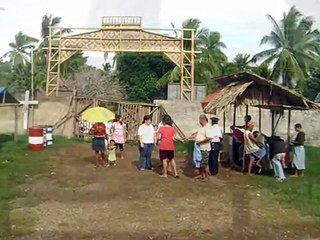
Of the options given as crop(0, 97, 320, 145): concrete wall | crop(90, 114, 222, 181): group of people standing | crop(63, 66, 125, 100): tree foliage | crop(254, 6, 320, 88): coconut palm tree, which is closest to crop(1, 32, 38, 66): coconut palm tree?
crop(63, 66, 125, 100): tree foliage

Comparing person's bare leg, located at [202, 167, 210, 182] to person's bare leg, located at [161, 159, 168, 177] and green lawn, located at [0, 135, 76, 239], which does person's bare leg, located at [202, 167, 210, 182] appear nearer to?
person's bare leg, located at [161, 159, 168, 177]

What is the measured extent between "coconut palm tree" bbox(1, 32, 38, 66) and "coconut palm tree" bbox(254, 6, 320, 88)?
2192 centimetres

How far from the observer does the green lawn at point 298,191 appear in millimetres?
10570

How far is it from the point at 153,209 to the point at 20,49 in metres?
47.9

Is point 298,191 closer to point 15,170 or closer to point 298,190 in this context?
point 298,190

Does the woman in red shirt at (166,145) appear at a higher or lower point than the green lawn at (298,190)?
higher

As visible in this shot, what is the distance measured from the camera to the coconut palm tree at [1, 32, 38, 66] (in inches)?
2124

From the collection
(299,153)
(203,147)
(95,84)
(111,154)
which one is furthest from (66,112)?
(95,84)

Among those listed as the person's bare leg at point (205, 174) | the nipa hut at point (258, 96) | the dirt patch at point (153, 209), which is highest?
the nipa hut at point (258, 96)

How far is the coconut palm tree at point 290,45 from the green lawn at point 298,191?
2760cm

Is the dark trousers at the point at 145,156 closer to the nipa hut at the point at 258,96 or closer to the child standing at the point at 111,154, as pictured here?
the child standing at the point at 111,154

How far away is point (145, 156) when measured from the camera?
14.6 meters

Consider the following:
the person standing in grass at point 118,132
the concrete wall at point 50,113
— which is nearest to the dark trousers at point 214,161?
the person standing in grass at point 118,132

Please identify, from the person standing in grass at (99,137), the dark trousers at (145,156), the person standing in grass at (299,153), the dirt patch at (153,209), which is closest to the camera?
the dirt patch at (153,209)
